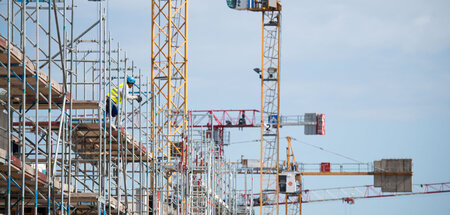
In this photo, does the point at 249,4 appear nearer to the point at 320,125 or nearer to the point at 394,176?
the point at 320,125

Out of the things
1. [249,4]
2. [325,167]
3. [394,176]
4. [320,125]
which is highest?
[249,4]

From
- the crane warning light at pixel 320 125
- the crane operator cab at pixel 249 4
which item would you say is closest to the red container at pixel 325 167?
the crane warning light at pixel 320 125

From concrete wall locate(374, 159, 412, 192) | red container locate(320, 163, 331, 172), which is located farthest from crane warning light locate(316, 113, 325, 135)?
concrete wall locate(374, 159, 412, 192)

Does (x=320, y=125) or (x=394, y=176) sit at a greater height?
(x=320, y=125)

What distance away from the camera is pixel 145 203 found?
153 ft

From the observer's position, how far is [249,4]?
9962 centimetres

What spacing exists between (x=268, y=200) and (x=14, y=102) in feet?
261

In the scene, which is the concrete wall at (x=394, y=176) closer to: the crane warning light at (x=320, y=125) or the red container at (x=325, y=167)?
the red container at (x=325, y=167)

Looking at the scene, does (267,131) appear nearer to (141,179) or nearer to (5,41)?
(141,179)

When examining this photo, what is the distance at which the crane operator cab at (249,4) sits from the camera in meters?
99.7

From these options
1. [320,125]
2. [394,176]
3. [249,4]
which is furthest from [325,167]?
[249,4]

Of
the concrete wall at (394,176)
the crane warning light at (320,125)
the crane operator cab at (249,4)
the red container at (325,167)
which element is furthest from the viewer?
the red container at (325,167)

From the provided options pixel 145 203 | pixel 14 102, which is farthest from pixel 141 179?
pixel 14 102

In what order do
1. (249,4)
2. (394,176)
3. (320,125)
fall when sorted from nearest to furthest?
(249,4) → (320,125) → (394,176)
